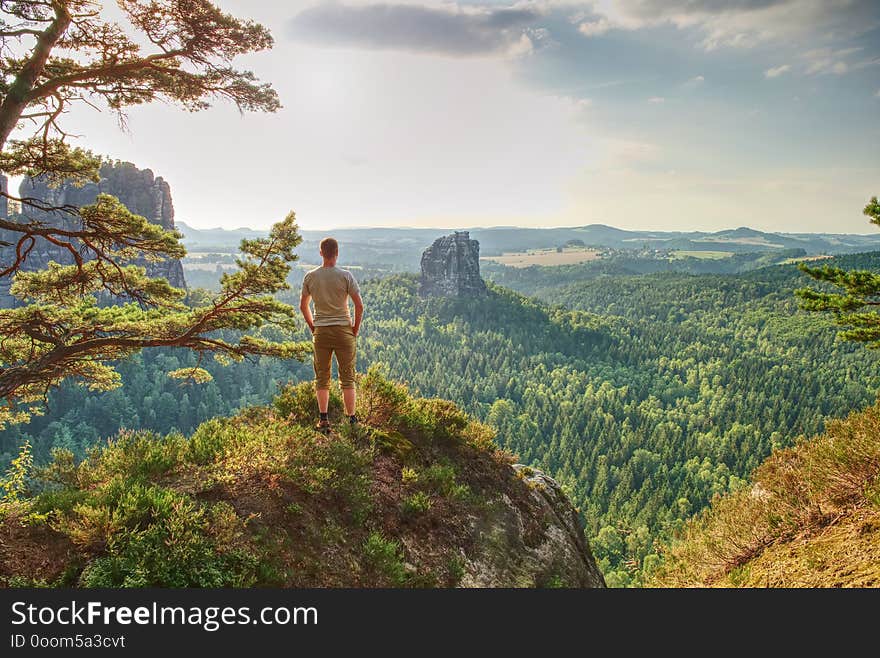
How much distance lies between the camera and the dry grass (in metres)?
4.68

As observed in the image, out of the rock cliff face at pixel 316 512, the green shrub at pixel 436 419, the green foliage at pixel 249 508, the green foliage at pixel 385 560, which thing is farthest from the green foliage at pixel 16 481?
the green shrub at pixel 436 419

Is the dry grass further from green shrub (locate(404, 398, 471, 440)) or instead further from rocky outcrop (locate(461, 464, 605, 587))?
green shrub (locate(404, 398, 471, 440))

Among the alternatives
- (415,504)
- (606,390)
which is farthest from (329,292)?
(606,390)

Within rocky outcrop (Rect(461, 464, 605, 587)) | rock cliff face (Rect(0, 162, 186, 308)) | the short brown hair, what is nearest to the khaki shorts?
the short brown hair

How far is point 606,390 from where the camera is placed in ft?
363

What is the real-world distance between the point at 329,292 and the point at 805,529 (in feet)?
24.4

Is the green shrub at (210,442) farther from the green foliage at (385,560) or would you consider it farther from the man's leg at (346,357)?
the green foliage at (385,560)

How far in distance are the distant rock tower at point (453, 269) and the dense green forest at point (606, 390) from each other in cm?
736

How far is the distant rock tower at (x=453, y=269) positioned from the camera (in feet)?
606

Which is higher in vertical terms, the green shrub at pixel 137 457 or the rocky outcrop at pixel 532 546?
the green shrub at pixel 137 457

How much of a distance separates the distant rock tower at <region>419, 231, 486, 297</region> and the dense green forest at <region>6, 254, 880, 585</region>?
7.36 m

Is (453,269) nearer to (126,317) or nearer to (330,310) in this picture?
(126,317)

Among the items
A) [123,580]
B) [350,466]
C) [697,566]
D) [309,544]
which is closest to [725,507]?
[697,566]

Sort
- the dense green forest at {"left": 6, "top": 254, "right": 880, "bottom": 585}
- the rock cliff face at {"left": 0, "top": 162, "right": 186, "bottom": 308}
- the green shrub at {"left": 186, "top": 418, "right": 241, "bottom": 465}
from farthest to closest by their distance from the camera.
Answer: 1. the rock cliff face at {"left": 0, "top": 162, "right": 186, "bottom": 308}
2. the dense green forest at {"left": 6, "top": 254, "right": 880, "bottom": 585}
3. the green shrub at {"left": 186, "top": 418, "right": 241, "bottom": 465}
